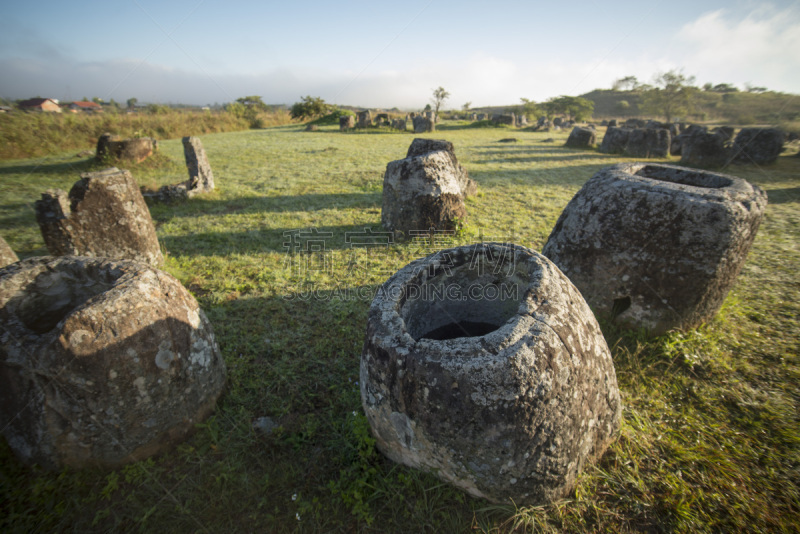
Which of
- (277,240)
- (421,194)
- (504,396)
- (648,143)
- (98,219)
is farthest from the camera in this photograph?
(648,143)

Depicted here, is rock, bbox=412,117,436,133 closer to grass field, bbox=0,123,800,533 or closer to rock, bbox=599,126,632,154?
rock, bbox=599,126,632,154

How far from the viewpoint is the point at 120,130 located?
49.9 ft

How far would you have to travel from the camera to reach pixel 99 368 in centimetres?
213

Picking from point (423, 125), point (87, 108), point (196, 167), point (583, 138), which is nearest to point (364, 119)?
point (423, 125)

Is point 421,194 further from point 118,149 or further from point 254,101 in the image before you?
point 254,101

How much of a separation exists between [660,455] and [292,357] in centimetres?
317

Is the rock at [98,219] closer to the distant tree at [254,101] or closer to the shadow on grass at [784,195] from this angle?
the shadow on grass at [784,195]

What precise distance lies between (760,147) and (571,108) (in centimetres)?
3556

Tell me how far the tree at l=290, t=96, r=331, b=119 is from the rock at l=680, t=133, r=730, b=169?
86.9ft

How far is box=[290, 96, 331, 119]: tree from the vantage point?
29.3m

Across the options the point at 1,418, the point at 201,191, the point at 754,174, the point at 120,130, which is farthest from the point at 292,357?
the point at 120,130

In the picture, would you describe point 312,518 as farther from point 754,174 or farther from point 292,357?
point 754,174

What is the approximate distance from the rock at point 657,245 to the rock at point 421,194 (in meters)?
2.68

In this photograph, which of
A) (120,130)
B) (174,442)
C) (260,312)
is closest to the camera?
(174,442)
